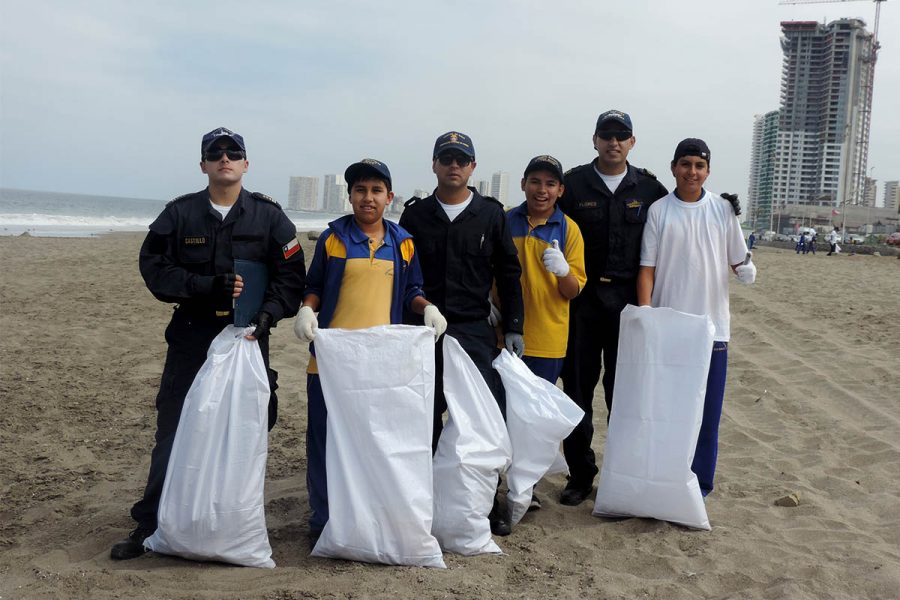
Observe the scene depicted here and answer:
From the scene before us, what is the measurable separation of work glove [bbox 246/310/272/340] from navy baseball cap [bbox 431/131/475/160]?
101 centimetres

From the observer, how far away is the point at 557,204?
3613mm

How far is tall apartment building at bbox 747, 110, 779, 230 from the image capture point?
8300 centimetres

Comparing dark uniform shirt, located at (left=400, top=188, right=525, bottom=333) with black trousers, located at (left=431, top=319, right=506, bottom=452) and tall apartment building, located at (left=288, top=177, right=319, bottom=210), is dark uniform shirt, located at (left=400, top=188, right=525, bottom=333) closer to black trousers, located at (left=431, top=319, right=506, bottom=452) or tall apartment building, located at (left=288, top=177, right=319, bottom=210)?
black trousers, located at (left=431, top=319, right=506, bottom=452)

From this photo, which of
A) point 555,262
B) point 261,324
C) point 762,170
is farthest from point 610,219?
point 762,170

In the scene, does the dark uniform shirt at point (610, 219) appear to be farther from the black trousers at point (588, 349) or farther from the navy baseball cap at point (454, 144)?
the navy baseball cap at point (454, 144)

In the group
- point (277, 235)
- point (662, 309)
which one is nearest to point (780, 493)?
point (662, 309)

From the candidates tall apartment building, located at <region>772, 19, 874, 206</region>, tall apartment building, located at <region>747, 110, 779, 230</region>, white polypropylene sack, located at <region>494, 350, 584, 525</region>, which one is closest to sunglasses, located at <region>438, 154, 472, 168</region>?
white polypropylene sack, located at <region>494, 350, 584, 525</region>

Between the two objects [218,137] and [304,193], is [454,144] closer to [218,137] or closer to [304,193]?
[218,137]

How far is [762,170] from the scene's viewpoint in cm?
8769

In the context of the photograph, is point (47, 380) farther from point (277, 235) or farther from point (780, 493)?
point (780, 493)

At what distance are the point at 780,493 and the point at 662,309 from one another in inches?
49.5

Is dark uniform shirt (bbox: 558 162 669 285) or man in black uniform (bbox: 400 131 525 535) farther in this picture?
dark uniform shirt (bbox: 558 162 669 285)

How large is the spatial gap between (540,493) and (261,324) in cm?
176

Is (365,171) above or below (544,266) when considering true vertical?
above
